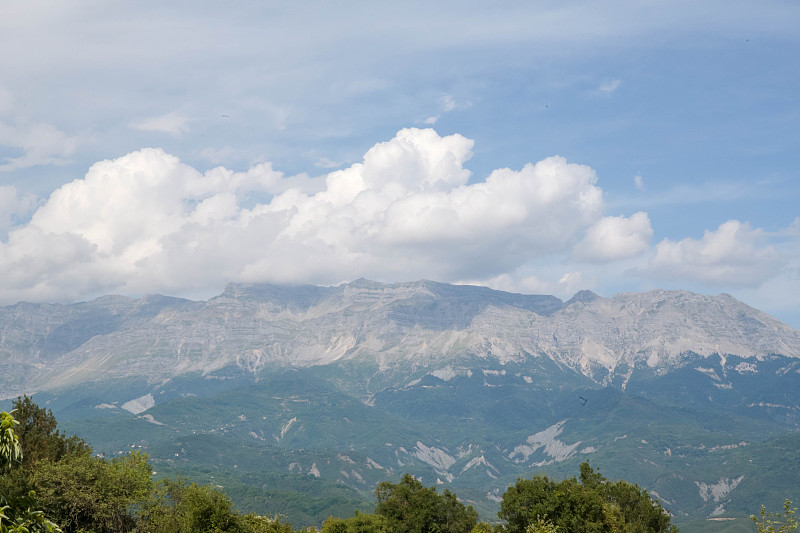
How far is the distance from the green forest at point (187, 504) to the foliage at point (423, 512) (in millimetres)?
248

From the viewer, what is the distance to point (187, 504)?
87812 millimetres

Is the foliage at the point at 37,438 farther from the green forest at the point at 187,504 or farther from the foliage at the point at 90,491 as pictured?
the foliage at the point at 90,491

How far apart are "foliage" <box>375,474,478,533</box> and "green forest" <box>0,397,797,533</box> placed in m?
0.25

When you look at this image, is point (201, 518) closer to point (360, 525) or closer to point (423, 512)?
point (360, 525)

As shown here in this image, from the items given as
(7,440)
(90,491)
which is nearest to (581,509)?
(90,491)

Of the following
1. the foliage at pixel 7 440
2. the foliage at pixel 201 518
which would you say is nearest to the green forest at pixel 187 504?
the foliage at pixel 201 518

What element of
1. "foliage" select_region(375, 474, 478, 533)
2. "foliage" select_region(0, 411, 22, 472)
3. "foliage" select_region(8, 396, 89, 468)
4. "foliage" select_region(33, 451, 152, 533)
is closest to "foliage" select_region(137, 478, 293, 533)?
"foliage" select_region(33, 451, 152, 533)

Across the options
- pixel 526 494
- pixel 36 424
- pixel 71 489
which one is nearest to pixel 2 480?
pixel 71 489

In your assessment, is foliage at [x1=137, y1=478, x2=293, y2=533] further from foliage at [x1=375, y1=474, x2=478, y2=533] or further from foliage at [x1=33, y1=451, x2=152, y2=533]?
foliage at [x1=375, y1=474, x2=478, y2=533]

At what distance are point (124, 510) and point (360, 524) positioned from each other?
53.3 m

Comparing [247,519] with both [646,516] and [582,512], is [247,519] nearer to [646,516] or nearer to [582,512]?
[582,512]

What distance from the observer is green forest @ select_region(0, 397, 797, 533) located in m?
85.4

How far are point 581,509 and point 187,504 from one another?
6659 cm

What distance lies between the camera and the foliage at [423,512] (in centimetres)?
14588
